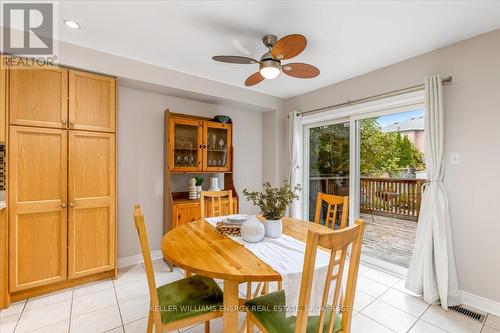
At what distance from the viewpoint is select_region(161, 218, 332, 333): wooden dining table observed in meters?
1.17

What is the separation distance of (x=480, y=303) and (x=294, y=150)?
264 centimetres

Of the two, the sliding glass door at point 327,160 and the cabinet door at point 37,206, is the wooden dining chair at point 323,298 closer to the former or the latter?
the cabinet door at point 37,206

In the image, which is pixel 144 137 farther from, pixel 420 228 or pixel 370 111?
pixel 420 228

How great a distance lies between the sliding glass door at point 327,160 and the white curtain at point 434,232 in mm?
1112

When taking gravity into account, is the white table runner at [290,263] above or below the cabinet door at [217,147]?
below

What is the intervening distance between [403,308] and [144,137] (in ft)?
11.1

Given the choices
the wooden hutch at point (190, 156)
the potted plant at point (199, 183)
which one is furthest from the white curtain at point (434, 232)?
the potted plant at point (199, 183)

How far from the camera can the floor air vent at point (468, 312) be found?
2016 millimetres

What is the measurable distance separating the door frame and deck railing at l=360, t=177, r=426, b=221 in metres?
0.13

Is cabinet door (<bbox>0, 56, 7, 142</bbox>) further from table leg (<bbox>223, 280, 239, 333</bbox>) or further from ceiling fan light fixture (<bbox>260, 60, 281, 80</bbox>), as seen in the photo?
table leg (<bbox>223, 280, 239, 333</bbox>)

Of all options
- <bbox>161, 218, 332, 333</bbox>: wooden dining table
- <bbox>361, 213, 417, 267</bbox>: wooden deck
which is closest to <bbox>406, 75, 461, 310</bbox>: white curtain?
<bbox>361, 213, 417, 267</bbox>: wooden deck

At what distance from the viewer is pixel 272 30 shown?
83.0 inches

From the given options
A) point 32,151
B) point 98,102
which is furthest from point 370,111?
point 32,151

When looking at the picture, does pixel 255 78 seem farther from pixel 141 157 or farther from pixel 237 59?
pixel 141 157
